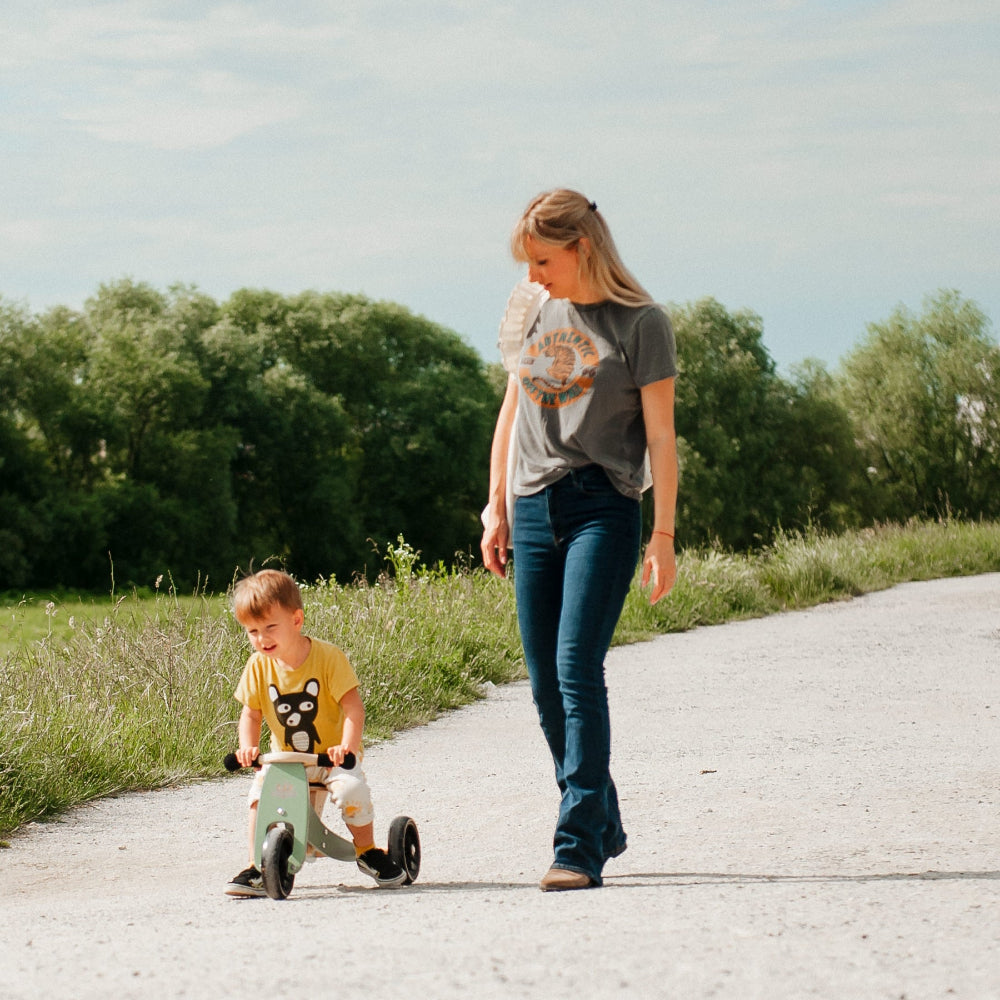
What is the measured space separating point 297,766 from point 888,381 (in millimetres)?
46077

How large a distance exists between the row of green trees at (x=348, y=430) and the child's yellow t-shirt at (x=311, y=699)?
3711 cm

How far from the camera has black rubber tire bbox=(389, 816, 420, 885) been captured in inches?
154

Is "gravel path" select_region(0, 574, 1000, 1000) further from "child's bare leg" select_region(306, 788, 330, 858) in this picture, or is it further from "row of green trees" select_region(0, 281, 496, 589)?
"row of green trees" select_region(0, 281, 496, 589)

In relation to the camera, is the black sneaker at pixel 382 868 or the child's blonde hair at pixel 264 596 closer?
the child's blonde hair at pixel 264 596

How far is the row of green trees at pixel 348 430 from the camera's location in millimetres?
41312

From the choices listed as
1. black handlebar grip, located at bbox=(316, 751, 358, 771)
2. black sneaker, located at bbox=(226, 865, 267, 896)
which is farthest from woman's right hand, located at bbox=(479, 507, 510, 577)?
black sneaker, located at bbox=(226, 865, 267, 896)

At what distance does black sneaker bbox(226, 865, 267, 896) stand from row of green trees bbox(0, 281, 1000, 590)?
122ft

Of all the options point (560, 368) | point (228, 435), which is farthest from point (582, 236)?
point (228, 435)

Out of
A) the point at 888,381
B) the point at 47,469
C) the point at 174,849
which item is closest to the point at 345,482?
the point at 47,469

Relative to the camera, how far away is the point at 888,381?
1850 inches

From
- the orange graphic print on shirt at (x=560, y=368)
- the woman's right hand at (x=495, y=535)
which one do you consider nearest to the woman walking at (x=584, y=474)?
the orange graphic print on shirt at (x=560, y=368)

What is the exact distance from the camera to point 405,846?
3.95 meters

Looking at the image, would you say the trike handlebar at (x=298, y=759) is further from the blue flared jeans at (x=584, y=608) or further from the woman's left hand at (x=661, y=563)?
the woman's left hand at (x=661, y=563)

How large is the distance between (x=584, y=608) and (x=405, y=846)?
0.98 meters
